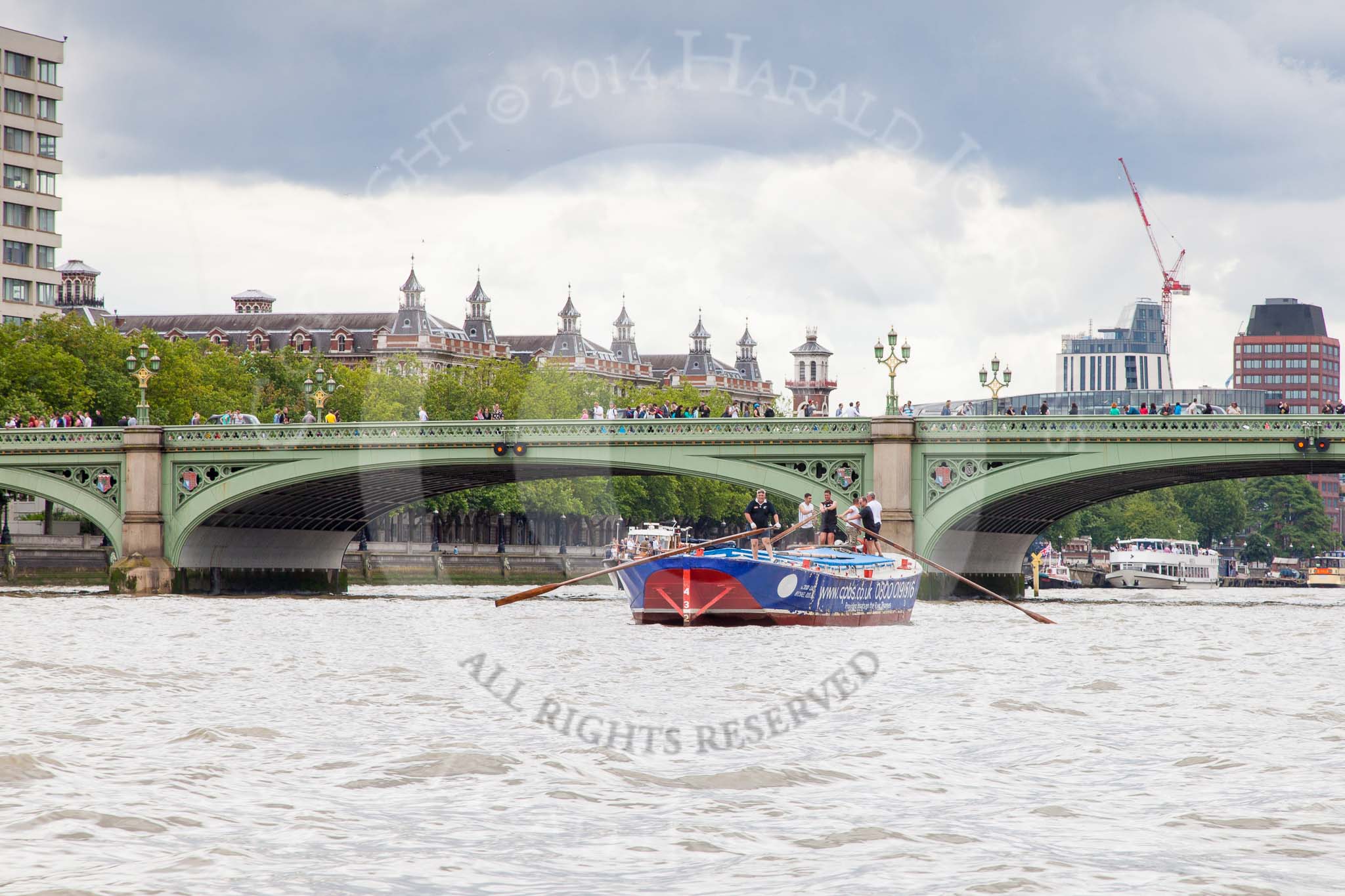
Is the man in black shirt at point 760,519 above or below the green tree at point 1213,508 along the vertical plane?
below

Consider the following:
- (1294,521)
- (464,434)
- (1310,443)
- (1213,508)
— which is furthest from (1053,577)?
(1294,521)

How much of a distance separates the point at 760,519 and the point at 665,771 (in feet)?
72.7

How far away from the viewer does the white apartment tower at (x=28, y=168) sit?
99.4 meters

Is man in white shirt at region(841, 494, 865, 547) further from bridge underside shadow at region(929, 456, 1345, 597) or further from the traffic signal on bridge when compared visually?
the traffic signal on bridge

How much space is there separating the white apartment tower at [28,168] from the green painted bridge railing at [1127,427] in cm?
6472

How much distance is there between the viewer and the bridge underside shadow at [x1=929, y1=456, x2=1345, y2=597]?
169 ft

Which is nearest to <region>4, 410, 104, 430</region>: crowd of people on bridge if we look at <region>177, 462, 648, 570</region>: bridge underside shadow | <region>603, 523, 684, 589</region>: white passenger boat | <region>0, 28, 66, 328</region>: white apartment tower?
<region>177, 462, 648, 570</region>: bridge underside shadow

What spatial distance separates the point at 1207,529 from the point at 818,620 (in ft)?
431

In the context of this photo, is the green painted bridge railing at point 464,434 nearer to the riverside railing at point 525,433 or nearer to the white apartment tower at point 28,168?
the riverside railing at point 525,433

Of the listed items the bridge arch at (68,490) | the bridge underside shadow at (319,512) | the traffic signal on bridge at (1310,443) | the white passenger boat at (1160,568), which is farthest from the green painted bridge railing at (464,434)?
the white passenger boat at (1160,568)

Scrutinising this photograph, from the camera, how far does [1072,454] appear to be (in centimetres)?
5022

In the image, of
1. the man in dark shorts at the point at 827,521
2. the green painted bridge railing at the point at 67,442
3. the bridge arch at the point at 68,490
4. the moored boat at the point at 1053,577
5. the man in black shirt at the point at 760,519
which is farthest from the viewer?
the moored boat at the point at 1053,577

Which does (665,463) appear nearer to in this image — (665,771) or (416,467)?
(416,467)

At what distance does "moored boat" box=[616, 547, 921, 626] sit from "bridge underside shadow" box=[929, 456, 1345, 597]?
14.7 metres
